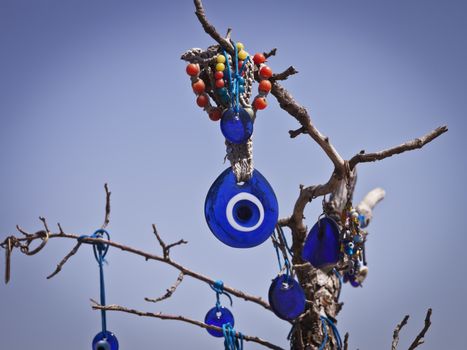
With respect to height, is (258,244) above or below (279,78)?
below

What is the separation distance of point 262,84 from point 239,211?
30 centimetres

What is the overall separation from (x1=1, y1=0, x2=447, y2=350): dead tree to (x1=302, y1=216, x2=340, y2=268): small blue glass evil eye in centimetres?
5

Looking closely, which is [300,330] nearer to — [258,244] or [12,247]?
[258,244]

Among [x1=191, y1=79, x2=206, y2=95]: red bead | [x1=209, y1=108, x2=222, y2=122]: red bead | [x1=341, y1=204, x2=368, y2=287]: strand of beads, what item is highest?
[x1=191, y1=79, x2=206, y2=95]: red bead

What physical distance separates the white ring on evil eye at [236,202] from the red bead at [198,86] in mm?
255

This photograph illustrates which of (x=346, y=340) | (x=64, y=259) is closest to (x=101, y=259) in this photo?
(x=64, y=259)

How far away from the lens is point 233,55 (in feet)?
5.72

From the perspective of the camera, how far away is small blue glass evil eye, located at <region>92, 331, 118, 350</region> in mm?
1789

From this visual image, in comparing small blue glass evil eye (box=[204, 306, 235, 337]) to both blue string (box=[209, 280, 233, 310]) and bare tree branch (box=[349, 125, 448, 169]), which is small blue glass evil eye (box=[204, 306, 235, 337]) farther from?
bare tree branch (box=[349, 125, 448, 169])

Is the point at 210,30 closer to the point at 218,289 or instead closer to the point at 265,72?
the point at 265,72

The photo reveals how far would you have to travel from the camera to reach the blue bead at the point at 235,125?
65.6 inches

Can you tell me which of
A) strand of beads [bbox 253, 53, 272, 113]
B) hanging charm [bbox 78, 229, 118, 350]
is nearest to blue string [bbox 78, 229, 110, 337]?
hanging charm [bbox 78, 229, 118, 350]

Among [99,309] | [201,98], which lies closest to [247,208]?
[201,98]

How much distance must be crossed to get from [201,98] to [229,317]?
22.9 inches
